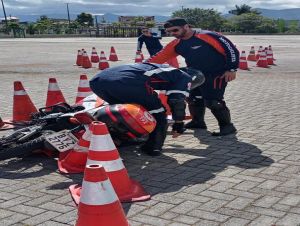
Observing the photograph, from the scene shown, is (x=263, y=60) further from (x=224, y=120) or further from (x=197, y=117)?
(x=224, y=120)

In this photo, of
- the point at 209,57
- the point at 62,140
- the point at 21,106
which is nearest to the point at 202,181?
the point at 62,140

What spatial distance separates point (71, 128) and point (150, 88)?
110cm

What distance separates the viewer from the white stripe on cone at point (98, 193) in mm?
3285

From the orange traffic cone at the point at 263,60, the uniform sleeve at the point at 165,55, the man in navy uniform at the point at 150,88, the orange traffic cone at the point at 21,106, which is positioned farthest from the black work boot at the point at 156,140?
the orange traffic cone at the point at 263,60

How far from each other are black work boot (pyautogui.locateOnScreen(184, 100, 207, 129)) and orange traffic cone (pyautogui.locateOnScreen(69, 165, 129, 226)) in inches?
173

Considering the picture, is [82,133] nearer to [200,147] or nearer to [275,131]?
[200,147]

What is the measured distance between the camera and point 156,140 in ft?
19.7

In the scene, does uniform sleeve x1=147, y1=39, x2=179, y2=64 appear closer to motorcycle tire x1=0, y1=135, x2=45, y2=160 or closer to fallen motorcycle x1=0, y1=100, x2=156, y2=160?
fallen motorcycle x1=0, y1=100, x2=156, y2=160

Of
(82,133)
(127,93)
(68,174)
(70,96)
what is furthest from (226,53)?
(70,96)

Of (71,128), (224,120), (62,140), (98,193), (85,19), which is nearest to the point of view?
(98,193)

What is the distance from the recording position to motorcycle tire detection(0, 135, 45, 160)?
561 cm

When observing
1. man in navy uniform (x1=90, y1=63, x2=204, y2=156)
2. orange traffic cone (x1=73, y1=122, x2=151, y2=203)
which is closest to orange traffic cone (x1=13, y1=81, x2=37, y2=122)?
man in navy uniform (x1=90, y1=63, x2=204, y2=156)

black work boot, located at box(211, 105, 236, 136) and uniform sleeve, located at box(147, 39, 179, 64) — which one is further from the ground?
uniform sleeve, located at box(147, 39, 179, 64)

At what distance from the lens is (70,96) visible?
11.1 meters
